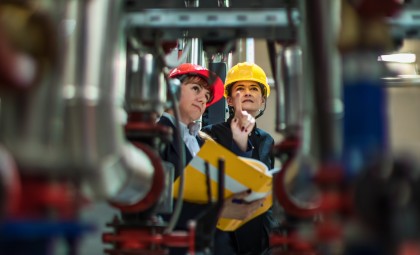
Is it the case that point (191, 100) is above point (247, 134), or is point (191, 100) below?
above

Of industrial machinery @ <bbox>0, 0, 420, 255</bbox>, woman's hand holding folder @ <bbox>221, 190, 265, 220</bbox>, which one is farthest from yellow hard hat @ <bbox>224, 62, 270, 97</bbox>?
industrial machinery @ <bbox>0, 0, 420, 255</bbox>

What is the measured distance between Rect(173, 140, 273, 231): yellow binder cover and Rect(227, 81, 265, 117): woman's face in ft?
3.28

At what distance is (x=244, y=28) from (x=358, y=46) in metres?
0.50

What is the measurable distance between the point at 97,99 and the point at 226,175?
0.95 meters

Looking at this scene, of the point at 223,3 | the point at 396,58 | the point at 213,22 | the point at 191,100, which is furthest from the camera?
the point at 191,100

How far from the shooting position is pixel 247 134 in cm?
253

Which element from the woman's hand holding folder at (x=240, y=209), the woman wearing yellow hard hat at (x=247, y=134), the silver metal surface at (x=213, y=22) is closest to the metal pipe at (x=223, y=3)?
the silver metal surface at (x=213, y=22)

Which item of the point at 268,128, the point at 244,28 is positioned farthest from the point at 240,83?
the point at 268,128

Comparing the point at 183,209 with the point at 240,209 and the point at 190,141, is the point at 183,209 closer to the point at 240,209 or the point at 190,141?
the point at 240,209

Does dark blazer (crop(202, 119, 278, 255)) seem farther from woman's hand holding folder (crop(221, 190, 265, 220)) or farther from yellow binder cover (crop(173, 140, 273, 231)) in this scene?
yellow binder cover (crop(173, 140, 273, 231))

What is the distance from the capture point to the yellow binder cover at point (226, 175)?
1.47 metres

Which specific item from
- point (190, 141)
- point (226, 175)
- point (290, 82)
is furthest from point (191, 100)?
point (290, 82)

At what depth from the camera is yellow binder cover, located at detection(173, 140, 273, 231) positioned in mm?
1472

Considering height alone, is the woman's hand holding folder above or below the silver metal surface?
below
